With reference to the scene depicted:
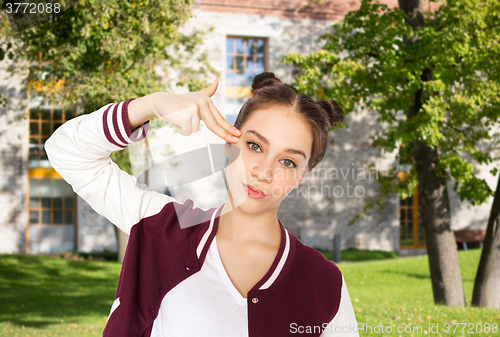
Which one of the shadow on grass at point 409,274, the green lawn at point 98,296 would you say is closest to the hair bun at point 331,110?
the green lawn at point 98,296

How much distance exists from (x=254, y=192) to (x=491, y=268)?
23.7 ft

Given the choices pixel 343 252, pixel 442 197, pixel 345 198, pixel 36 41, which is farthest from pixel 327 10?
pixel 36 41

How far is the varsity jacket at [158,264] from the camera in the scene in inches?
58.6

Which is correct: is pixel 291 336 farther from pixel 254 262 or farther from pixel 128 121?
pixel 128 121

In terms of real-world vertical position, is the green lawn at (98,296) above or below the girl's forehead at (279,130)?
below

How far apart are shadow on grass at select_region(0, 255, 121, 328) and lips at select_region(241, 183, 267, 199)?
23.5 ft

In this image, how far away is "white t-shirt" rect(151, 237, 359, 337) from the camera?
60.0 inches

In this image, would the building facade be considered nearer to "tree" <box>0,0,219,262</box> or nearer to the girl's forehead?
"tree" <box>0,0,219,262</box>

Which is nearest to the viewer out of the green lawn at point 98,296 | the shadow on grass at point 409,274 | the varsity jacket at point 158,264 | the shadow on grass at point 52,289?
the varsity jacket at point 158,264

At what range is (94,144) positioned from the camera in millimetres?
1396

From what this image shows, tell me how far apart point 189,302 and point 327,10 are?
16.9 meters

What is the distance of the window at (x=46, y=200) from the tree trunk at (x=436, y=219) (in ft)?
35.9

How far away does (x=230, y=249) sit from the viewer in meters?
1.68

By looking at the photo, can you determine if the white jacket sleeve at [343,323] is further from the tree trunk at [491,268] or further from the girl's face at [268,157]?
the tree trunk at [491,268]
